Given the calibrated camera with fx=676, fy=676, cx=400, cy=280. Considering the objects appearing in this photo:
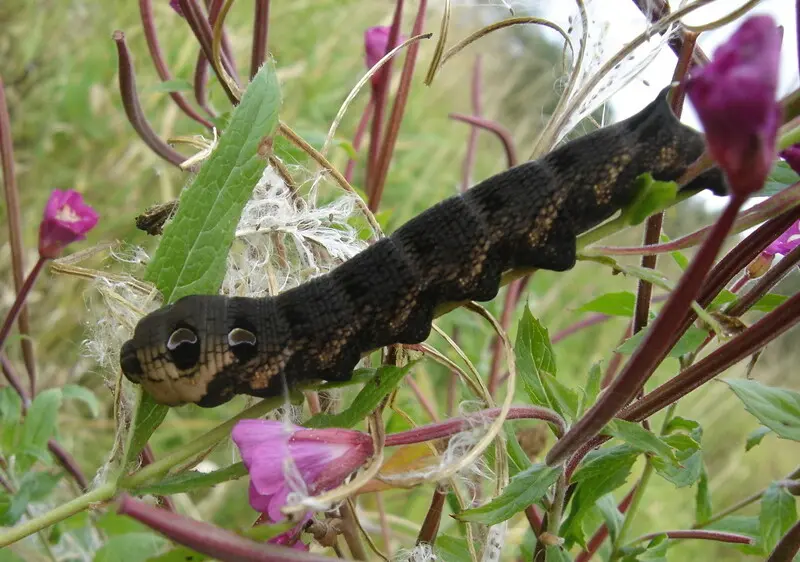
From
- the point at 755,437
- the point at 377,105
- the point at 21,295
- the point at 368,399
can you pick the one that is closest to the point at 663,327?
the point at 368,399

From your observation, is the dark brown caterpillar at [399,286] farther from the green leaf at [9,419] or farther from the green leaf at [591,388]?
the green leaf at [9,419]

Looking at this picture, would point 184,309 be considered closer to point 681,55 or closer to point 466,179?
point 681,55

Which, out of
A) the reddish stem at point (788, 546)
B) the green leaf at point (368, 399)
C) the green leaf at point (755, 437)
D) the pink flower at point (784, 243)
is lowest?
the reddish stem at point (788, 546)

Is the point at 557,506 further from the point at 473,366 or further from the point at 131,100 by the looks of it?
the point at 131,100

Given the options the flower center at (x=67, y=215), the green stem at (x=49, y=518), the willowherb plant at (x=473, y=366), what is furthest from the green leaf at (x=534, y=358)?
the flower center at (x=67, y=215)

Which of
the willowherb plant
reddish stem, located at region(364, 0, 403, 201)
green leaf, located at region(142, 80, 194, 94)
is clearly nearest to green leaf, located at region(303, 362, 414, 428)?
the willowherb plant

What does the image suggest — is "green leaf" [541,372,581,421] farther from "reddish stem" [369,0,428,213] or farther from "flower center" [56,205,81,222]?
"flower center" [56,205,81,222]

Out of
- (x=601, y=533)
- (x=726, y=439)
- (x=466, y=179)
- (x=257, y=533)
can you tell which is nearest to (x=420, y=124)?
(x=466, y=179)
